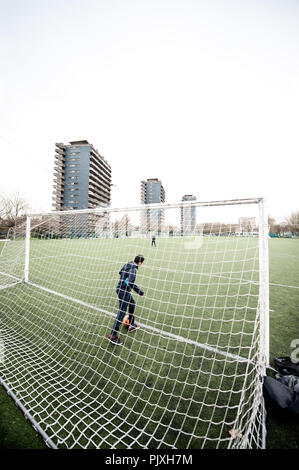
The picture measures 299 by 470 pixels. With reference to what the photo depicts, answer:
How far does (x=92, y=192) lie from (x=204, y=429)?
73.2 m

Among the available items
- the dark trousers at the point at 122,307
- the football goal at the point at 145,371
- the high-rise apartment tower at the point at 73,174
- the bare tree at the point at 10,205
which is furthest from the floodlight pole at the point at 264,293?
the high-rise apartment tower at the point at 73,174

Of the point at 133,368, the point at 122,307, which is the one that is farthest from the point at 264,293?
the point at 122,307

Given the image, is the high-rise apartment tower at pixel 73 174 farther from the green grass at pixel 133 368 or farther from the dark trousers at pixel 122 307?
the dark trousers at pixel 122 307

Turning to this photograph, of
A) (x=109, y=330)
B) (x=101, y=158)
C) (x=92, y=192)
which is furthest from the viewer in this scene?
(x=101, y=158)

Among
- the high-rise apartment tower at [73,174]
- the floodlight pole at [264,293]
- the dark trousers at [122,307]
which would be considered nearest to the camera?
the floodlight pole at [264,293]

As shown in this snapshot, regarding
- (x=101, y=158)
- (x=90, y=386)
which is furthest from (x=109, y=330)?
(x=101, y=158)

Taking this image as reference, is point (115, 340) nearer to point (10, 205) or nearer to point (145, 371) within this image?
point (145, 371)

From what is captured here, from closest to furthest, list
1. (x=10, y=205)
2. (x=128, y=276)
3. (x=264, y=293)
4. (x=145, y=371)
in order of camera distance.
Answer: (x=264, y=293), (x=145, y=371), (x=128, y=276), (x=10, y=205)

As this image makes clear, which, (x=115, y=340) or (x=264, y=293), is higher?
(x=264, y=293)

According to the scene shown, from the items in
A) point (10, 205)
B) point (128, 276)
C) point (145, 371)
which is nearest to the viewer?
point (145, 371)

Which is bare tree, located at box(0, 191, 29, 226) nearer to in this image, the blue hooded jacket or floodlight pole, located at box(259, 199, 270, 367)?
the blue hooded jacket
